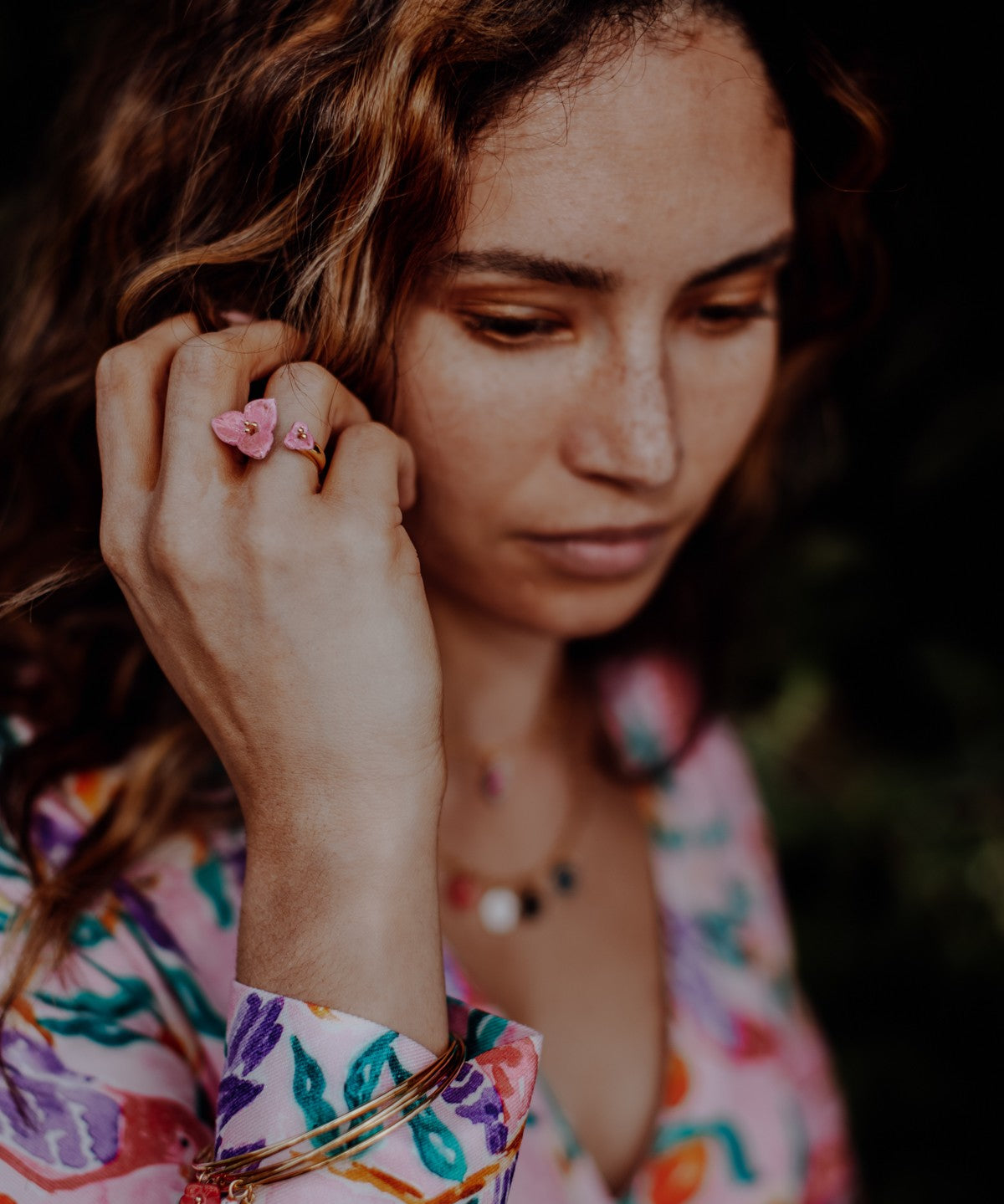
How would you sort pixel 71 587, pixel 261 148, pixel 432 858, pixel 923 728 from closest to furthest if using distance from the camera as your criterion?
pixel 432 858 → pixel 261 148 → pixel 71 587 → pixel 923 728

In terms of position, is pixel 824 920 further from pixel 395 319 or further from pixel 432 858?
pixel 395 319

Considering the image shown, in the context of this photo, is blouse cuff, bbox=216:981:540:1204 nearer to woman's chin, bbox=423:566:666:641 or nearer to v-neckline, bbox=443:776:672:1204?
v-neckline, bbox=443:776:672:1204

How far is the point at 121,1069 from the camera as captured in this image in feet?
3.14

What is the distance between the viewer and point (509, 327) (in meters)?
1.00

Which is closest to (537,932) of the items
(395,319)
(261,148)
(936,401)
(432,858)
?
(432,858)

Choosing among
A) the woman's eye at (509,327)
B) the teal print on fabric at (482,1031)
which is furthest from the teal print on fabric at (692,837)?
the woman's eye at (509,327)

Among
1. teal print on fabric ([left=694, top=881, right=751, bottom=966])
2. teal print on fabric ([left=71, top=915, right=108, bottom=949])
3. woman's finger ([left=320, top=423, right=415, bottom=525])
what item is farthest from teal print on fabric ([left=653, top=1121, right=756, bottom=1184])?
woman's finger ([left=320, top=423, right=415, bottom=525])

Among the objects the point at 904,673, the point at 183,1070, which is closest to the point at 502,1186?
the point at 183,1070

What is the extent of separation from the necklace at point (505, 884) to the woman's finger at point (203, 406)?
0.74 metres

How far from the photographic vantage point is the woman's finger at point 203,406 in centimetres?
88

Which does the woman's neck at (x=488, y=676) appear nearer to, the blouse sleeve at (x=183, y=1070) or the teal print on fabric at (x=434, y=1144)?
the blouse sleeve at (x=183, y=1070)

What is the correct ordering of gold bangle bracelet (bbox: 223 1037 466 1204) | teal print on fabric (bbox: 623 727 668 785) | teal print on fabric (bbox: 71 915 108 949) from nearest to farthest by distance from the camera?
gold bangle bracelet (bbox: 223 1037 466 1204) < teal print on fabric (bbox: 71 915 108 949) < teal print on fabric (bbox: 623 727 668 785)

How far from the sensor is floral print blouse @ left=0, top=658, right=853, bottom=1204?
0.81m

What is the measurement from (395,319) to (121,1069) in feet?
2.57
